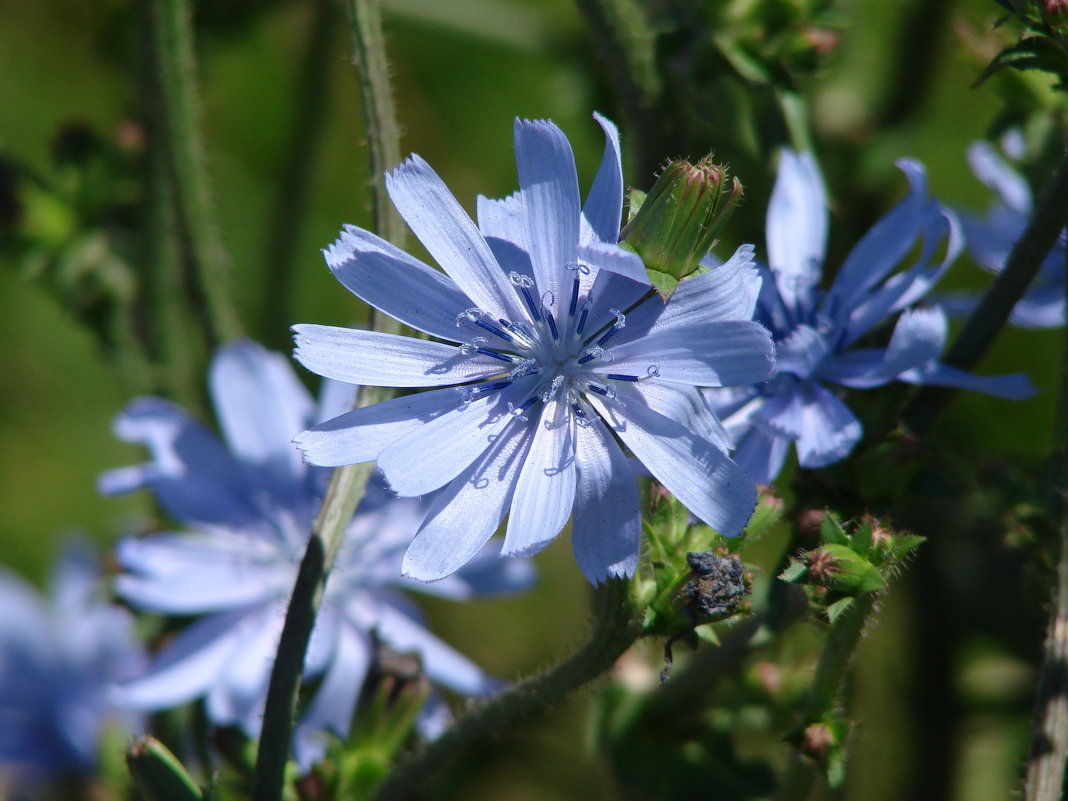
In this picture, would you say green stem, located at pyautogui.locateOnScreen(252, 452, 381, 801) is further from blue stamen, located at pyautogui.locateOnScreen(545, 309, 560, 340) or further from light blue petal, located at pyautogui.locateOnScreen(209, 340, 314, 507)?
light blue petal, located at pyautogui.locateOnScreen(209, 340, 314, 507)

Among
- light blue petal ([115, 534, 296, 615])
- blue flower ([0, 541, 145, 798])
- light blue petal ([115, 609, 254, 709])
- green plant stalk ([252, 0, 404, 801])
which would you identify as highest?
green plant stalk ([252, 0, 404, 801])

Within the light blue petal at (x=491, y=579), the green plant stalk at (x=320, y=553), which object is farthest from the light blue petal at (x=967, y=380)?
the light blue petal at (x=491, y=579)

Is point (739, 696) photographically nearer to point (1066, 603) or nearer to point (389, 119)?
point (1066, 603)

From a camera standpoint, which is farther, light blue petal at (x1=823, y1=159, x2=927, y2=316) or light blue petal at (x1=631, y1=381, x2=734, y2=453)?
light blue petal at (x1=823, y1=159, x2=927, y2=316)

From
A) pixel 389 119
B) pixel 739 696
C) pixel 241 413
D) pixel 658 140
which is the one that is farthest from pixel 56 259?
pixel 739 696

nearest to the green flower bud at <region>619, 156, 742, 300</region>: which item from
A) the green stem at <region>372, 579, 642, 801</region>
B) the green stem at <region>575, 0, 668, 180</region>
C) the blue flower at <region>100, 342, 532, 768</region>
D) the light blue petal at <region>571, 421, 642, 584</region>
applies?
the light blue petal at <region>571, 421, 642, 584</region>

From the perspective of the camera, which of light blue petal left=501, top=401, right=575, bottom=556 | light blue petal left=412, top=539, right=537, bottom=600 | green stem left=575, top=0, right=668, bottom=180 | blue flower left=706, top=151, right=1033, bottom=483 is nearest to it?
light blue petal left=501, top=401, right=575, bottom=556

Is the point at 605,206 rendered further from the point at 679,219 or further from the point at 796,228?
the point at 796,228
